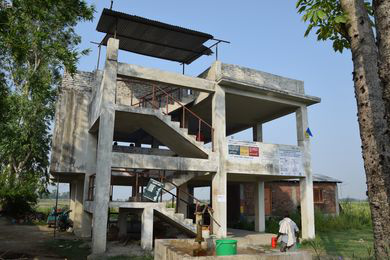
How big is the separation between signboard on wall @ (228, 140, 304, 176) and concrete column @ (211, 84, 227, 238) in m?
0.51

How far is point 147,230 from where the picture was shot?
12227 mm

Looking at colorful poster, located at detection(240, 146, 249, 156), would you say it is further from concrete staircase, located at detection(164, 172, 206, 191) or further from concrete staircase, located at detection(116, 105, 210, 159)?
concrete staircase, located at detection(164, 172, 206, 191)

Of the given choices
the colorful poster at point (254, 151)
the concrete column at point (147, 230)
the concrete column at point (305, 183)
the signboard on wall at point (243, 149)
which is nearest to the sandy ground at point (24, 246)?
the concrete column at point (147, 230)

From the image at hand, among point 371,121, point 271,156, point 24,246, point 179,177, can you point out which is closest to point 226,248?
point 371,121

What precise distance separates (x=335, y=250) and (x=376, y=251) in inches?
359

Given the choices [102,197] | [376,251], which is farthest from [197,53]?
[376,251]

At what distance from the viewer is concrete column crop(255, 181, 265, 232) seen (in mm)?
18953

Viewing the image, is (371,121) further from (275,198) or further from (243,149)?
(275,198)

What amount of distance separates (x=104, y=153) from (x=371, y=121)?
31.0 ft

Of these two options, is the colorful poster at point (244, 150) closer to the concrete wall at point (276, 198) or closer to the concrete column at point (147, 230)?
the concrete column at point (147, 230)

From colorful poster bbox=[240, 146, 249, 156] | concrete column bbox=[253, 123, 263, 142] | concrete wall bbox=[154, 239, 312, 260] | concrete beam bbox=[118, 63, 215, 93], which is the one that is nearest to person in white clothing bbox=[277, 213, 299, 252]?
concrete wall bbox=[154, 239, 312, 260]

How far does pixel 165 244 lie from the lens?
8125mm

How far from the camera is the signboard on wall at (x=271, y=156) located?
1485cm

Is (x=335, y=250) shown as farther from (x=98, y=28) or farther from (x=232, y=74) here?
(x=98, y=28)
